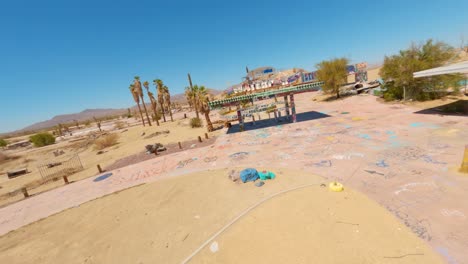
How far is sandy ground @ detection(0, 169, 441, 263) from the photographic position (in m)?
5.27

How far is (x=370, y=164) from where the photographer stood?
→ 9.43 metres

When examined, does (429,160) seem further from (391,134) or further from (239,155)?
(239,155)

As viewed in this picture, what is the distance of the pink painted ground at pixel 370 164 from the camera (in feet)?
19.4

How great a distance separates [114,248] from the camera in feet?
23.1

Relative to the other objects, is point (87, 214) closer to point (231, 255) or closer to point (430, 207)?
point (231, 255)

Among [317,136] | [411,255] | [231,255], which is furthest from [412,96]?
[231,255]

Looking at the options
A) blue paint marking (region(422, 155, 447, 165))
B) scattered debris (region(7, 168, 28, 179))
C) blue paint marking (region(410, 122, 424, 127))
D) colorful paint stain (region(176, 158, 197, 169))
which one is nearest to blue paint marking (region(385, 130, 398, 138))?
blue paint marking (region(410, 122, 424, 127))

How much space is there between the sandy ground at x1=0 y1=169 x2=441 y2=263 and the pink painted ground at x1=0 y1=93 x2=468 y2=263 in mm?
868

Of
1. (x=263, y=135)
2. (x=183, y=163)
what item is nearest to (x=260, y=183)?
(x=183, y=163)

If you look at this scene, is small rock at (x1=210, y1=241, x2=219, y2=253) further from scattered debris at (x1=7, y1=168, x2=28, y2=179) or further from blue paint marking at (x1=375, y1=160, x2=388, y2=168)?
scattered debris at (x1=7, y1=168, x2=28, y2=179)

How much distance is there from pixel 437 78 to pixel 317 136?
16.8 metres

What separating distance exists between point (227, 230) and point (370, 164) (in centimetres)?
809

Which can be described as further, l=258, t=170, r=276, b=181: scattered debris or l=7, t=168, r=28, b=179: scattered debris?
l=7, t=168, r=28, b=179: scattered debris

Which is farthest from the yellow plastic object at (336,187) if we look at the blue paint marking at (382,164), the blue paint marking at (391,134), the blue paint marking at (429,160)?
the blue paint marking at (391,134)
